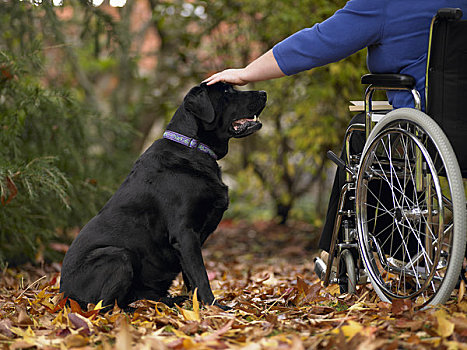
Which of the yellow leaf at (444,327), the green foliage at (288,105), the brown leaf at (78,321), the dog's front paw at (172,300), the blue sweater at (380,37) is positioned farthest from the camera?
the green foliage at (288,105)

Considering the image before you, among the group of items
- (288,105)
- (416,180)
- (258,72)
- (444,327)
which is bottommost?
(444,327)

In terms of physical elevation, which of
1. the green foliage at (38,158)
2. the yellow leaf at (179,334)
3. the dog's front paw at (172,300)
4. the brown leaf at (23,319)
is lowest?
the dog's front paw at (172,300)

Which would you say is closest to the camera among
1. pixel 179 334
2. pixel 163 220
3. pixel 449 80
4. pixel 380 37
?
pixel 179 334

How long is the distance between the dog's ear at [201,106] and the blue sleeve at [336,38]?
0.50m

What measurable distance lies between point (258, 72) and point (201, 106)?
0.41 meters

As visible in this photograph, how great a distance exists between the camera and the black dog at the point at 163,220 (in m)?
2.61

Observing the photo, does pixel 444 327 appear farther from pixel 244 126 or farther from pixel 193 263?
pixel 244 126

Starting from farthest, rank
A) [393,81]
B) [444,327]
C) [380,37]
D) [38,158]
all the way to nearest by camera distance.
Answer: [38,158] < [380,37] < [393,81] < [444,327]

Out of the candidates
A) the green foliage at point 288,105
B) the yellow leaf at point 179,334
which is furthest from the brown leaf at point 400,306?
the green foliage at point 288,105

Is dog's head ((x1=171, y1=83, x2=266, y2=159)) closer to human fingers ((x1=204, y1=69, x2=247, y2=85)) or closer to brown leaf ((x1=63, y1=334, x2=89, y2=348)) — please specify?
human fingers ((x1=204, y1=69, x2=247, y2=85))

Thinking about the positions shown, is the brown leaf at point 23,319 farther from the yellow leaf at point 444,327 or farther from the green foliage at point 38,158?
the yellow leaf at point 444,327

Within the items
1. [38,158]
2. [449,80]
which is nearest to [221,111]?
[449,80]

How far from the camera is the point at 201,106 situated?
A: 2.84m

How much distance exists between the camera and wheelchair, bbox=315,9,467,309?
197cm
